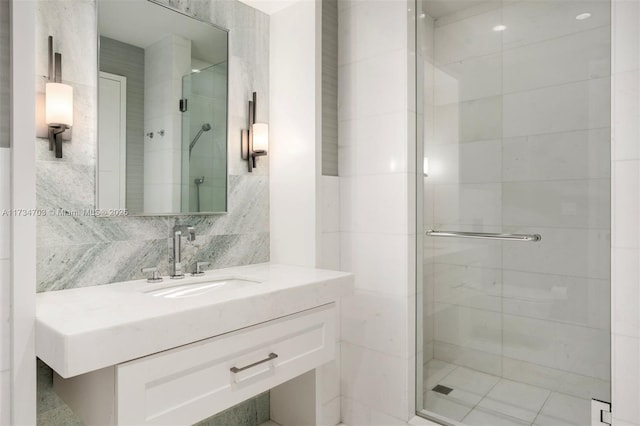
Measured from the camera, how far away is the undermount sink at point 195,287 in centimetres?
159

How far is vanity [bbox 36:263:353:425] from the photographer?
1.06 meters

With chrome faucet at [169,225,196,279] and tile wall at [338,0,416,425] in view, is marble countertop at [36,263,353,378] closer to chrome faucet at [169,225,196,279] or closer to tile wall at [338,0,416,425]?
chrome faucet at [169,225,196,279]

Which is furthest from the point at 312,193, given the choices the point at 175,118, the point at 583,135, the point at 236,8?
the point at 583,135

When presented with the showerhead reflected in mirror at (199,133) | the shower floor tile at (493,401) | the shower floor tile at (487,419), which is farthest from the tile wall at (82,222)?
the shower floor tile at (487,419)

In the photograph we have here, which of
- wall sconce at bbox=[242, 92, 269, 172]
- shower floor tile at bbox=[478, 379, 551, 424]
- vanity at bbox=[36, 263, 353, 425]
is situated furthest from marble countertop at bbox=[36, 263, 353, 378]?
shower floor tile at bbox=[478, 379, 551, 424]

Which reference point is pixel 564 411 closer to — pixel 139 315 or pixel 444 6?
pixel 139 315

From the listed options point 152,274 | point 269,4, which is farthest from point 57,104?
point 269,4

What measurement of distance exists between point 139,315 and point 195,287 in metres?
0.59

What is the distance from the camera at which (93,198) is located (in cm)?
156

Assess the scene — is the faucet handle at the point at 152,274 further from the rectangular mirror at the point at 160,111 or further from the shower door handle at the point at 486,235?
the shower door handle at the point at 486,235

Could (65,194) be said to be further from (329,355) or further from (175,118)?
(329,355)

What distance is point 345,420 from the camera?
7.08 feet

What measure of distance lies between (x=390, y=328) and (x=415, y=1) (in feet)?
5.26

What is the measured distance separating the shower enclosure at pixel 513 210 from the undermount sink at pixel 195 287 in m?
0.89
